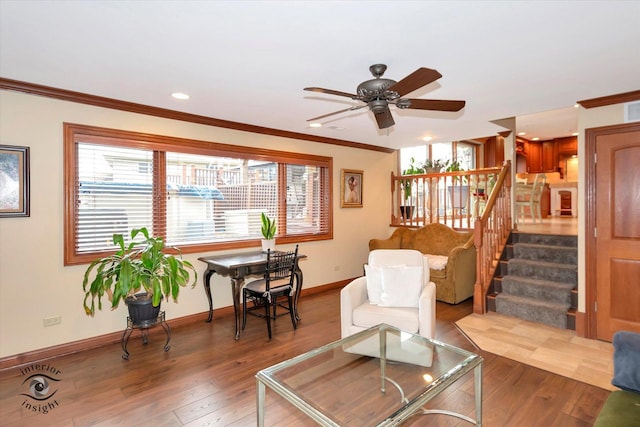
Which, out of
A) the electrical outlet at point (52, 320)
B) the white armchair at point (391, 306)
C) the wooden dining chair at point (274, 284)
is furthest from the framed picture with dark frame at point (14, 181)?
the white armchair at point (391, 306)

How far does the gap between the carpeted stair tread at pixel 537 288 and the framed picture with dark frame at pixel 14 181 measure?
17.5 feet

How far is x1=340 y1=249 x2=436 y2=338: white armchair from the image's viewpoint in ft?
9.33

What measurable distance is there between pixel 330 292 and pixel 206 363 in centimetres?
263

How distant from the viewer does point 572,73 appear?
110 inches

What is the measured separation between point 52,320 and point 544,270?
5484 mm

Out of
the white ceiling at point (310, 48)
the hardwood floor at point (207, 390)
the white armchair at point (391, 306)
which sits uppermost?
the white ceiling at point (310, 48)

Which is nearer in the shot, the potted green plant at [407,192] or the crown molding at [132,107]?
the crown molding at [132,107]

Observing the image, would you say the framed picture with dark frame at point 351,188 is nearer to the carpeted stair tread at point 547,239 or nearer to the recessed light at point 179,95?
the carpeted stair tread at point 547,239

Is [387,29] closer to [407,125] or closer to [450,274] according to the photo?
[407,125]

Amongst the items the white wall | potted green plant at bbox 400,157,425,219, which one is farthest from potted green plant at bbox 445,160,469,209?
the white wall

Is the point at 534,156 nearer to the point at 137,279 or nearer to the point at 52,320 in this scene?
the point at 137,279

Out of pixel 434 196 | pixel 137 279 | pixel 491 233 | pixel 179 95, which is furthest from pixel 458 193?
pixel 137 279

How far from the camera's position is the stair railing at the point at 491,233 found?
4312 millimetres

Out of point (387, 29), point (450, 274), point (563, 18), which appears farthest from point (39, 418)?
point (450, 274)
